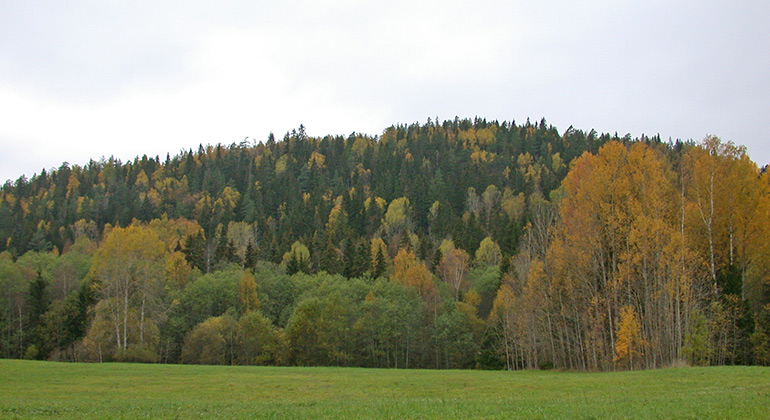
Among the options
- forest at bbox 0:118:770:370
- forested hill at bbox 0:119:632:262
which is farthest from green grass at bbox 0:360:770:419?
forested hill at bbox 0:119:632:262

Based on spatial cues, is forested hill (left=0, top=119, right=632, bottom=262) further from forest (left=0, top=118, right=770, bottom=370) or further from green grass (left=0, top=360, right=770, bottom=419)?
green grass (left=0, top=360, right=770, bottom=419)

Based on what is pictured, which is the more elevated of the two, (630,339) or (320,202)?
(320,202)

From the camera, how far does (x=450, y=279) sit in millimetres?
105938

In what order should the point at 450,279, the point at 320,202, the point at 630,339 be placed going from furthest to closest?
the point at 320,202 < the point at 450,279 < the point at 630,339

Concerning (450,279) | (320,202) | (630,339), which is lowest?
(630,339)

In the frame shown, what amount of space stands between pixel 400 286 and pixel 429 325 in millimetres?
7816

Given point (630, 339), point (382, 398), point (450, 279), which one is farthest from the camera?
point (450, 279)

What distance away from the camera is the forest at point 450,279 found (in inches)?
1644

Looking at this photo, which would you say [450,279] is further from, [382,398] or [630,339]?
[382,398]

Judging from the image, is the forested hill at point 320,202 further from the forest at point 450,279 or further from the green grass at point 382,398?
the green grass at point 382,398

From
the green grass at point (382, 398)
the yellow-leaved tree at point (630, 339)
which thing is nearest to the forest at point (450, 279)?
the yellow-leaved tree at point (630, 339)

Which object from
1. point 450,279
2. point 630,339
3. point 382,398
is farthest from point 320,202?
point 382,398

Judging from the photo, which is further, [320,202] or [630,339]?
[320,202]

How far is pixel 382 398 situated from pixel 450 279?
8299cm
